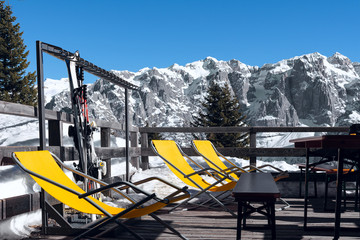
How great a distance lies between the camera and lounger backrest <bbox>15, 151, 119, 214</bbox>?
212 centimetres

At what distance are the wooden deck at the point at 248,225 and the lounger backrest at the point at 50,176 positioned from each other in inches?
21.2

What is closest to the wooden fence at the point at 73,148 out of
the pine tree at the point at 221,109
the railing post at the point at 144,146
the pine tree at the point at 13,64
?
the railing post at the point at 144,146

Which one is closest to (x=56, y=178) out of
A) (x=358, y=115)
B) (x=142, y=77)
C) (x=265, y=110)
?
(x=358, y=115)

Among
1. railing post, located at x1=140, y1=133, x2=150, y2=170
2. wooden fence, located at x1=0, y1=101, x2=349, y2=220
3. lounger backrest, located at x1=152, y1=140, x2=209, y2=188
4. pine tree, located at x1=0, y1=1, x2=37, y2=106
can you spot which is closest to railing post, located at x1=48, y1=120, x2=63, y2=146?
wooden fence, located at x1=0, y1=101, x2=349, y2=220

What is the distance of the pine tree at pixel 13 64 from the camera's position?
44969 millimetres

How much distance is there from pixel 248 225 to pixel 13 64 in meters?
48.6

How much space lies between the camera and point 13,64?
46.4 metres

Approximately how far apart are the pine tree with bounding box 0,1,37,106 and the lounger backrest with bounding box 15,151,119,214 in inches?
1785

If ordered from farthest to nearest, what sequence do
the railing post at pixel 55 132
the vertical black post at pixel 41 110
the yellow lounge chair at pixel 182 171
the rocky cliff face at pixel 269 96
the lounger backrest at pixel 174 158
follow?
the rocky cliff face at pixel 269 96 → the lounger backrest at pixel 174 158 → the yellow lounge chair at pixel 182 171 → the railing post at pixel 55 132 → the vertical black post at pixel 41 110

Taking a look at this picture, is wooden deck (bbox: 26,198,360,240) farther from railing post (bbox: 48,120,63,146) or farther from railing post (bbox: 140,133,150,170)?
railing post (bbox: 140,133,150,170)

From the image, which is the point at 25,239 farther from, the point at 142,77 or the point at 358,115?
the point at 142,77

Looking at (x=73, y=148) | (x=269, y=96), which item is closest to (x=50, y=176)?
(x=73, y=148)

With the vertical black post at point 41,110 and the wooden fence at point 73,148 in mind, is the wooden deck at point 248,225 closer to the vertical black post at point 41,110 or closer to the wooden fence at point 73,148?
the vertical black post at point 41,110

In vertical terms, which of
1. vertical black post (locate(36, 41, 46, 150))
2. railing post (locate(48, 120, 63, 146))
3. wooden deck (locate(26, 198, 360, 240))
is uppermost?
vertical black post (locate(36, 41, 46, 150))
